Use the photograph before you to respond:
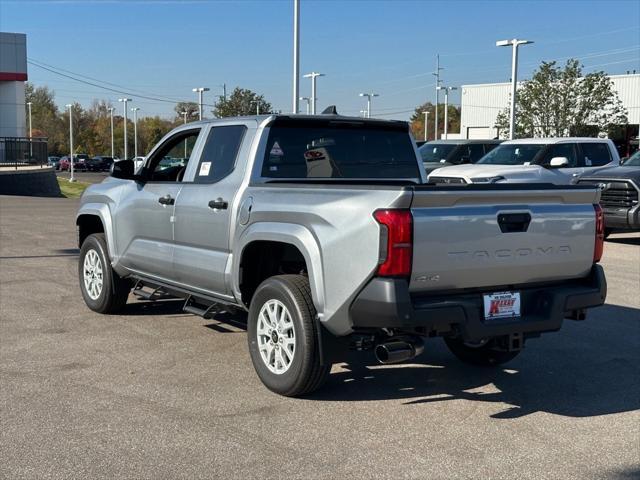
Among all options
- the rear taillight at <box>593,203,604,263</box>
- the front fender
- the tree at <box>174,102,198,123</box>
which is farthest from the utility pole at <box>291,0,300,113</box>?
the tree at <box>174,102,198,123</box>

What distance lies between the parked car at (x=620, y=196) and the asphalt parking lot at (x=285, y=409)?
629cm

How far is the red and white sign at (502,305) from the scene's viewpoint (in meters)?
5.02

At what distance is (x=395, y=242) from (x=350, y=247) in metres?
0.33

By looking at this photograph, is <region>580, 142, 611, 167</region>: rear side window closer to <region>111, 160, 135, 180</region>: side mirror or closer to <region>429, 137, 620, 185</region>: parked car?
<region>429, 137, 620, 185</region>: parked car

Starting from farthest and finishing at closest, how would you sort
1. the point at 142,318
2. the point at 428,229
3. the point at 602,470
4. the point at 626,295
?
the point at 626,295
the point at 142,318
the point at 428,229
the point at 602,470

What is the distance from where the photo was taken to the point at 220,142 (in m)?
6.49

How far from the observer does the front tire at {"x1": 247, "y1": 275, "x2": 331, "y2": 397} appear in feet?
17.0

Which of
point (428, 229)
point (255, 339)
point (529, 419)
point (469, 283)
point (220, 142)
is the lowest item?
point (529, 419)

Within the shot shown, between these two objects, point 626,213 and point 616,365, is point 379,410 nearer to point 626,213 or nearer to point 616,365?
point 616,365

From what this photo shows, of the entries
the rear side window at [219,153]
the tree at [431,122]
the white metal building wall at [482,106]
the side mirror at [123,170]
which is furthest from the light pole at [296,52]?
the tree at [431,122]

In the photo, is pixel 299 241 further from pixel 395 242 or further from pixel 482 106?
pixel 482 106

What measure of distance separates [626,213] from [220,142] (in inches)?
376

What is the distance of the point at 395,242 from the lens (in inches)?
181

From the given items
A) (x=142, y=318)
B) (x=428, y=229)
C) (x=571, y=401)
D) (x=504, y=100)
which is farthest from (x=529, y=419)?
(x=504, y=100)
